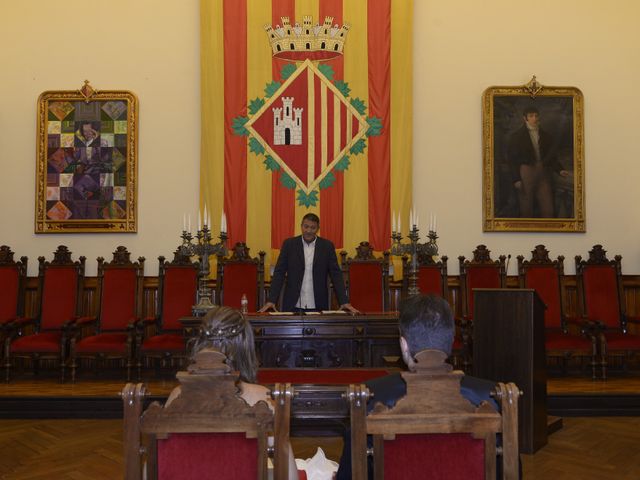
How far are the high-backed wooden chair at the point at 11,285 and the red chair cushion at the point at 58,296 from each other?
320mm

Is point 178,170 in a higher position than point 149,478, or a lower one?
higher

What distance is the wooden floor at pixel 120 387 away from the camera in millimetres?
5793

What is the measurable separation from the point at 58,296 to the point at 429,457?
6469mm

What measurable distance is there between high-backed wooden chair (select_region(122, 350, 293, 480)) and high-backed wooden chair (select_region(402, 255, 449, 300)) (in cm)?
566

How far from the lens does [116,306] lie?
23.5ft

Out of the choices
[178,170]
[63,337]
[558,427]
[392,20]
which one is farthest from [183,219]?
[558,427]

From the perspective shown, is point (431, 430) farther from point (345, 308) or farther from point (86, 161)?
point (86, 161)

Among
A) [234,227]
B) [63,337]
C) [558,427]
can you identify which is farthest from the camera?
[234,227]

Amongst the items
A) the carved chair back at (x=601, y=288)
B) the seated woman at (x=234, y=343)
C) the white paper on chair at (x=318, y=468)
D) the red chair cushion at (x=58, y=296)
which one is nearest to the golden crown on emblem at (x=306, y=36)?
the red chair cushion at (x=58, y=296)

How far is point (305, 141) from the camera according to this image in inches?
304

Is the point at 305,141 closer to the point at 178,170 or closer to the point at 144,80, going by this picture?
the point at 178,170

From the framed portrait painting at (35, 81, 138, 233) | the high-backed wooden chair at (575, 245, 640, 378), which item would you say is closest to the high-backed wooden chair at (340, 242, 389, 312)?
the high-backed wooden chair at (575, 245, 640, 378)

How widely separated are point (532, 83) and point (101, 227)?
18.7ft

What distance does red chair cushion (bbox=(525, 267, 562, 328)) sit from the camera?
23.2 feet
